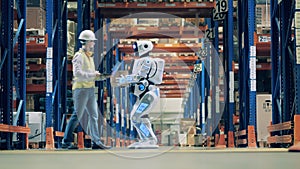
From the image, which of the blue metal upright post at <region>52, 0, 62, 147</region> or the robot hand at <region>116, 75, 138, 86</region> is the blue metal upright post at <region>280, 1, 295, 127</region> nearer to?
the robot hand at <region>116, 75, 138, 86</region>

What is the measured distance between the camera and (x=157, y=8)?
16.0 metres

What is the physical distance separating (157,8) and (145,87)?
727cm

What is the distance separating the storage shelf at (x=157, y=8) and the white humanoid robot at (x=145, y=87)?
667 centimetres

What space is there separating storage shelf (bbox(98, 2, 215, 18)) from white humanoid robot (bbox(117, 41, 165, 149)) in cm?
667

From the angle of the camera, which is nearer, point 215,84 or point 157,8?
point 157,8

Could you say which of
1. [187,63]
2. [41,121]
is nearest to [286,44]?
[41,121]

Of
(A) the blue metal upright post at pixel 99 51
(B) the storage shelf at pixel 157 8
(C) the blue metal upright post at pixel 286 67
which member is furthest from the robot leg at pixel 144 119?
(B) the storage shelf at pixel 157 8

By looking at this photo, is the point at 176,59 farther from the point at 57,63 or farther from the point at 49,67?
the point at 49,67

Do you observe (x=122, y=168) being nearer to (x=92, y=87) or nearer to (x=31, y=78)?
(x=92, y=87)

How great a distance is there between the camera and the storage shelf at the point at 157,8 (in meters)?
15.6

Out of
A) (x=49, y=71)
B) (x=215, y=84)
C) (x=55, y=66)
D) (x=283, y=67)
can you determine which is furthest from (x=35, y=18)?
(x=283, y=67)

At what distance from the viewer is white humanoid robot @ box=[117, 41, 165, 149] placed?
889 centimetres

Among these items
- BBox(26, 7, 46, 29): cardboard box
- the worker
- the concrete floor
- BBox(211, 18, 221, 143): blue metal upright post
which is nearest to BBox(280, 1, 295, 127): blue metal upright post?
the worker

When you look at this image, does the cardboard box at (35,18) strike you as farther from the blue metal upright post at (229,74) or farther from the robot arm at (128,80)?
the robot arm at (128,80)
